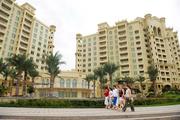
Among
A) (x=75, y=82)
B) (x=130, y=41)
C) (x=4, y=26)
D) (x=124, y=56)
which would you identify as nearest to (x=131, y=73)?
(x=124, y=56)

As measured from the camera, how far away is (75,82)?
223 ft

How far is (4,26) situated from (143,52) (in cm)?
6045

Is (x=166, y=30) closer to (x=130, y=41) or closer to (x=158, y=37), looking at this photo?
(x=158, y=37)

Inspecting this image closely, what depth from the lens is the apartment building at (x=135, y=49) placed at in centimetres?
8178

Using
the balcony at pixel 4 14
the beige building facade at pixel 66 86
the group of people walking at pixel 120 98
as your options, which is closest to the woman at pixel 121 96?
the group of people walking at pixel 120 98

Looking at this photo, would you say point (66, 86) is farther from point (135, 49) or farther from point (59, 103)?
point (59, 103)

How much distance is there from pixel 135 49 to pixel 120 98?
242ft

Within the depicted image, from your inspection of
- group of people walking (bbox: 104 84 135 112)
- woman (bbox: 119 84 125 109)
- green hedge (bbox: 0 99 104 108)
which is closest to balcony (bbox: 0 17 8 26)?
green hedge (bbox: 0 99 104 108)

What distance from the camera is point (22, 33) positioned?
76.3 meters

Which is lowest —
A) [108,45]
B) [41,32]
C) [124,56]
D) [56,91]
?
[56,91]

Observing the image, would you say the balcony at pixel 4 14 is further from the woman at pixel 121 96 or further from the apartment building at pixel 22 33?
the woman at pixel 121 96

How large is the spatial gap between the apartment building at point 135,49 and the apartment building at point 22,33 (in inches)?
873

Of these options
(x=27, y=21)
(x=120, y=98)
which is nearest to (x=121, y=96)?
(x=120, y=98)

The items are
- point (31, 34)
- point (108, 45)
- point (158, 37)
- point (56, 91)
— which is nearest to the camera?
point (56, 91)
